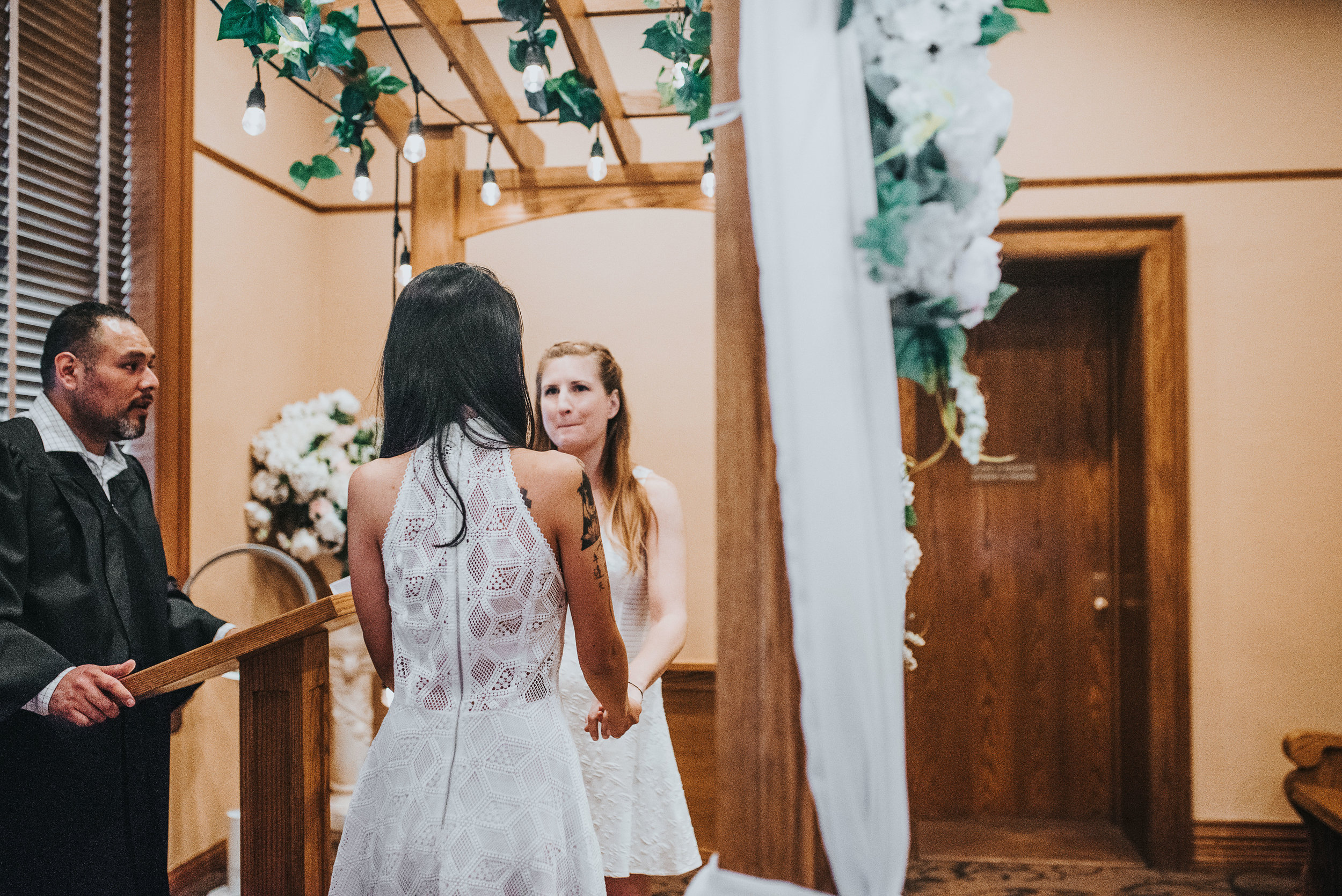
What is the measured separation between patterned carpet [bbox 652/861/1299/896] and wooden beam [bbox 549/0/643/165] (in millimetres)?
2407

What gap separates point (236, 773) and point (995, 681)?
2.85 m

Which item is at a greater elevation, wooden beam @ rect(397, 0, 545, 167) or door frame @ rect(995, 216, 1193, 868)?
wooden beam @ rect(397, 0, 545, 167)

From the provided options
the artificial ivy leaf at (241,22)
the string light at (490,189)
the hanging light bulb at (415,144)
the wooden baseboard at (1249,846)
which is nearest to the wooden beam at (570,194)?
the string light at (490,189)

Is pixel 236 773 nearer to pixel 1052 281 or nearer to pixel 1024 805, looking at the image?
pixel 1024 805

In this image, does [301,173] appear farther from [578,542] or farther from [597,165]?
[578,542]

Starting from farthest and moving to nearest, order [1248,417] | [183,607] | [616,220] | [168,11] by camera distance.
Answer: [616,220] < [1248,417] < [168,11] < [183,607]

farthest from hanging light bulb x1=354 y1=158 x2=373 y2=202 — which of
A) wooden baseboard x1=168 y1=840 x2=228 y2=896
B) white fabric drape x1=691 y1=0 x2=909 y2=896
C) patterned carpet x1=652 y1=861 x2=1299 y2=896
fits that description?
patterned carpet x1=652 y1=861 x2=1299 y2=896

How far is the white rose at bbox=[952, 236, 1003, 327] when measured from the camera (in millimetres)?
1050

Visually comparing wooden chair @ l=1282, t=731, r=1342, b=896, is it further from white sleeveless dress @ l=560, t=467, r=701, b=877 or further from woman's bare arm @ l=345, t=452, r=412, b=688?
woman's bare arm @ l=345, t=452, r=412, b=688

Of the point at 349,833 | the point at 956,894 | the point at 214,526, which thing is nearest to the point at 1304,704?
the point at 956,894

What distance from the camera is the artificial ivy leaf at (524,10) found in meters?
2.00

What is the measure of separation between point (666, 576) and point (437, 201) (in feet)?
4.87

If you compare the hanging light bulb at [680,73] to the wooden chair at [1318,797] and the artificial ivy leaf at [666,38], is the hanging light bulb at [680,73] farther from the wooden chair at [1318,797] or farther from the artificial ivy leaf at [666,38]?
the wooden chair at [1318,797]

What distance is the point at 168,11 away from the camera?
9.02ft
